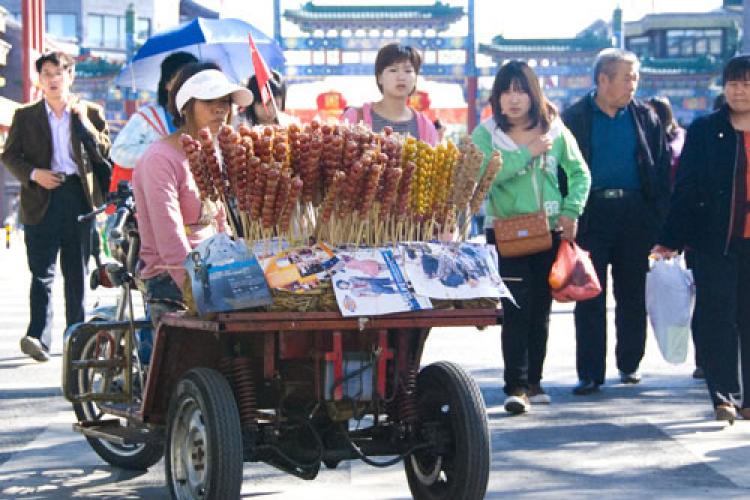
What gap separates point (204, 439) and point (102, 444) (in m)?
1.54

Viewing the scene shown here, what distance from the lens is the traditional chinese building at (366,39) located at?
2749 inches

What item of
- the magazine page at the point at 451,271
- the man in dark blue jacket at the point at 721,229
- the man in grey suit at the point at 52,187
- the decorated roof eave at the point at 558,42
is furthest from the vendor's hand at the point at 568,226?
the decorated roof eave at the point at 558,42

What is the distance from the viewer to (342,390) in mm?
5016

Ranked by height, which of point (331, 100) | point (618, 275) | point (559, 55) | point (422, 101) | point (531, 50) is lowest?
point (618, 275)

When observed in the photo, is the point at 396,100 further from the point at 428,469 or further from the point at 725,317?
the point at 428,469

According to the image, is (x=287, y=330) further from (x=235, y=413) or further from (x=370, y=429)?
(x=370, y=429)

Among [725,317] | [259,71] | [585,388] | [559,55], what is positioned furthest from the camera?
[559,55]

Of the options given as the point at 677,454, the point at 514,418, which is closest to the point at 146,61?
the point at 514,418

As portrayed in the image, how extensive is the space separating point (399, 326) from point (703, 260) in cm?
309

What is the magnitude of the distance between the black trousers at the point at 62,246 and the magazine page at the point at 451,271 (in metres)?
5.04

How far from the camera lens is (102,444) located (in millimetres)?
6273

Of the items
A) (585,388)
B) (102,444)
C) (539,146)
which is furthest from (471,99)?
(102,444)

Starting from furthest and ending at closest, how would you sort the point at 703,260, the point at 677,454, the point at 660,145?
1. the point at 660,145
2. the point at 703,260
3. the point at 677,454

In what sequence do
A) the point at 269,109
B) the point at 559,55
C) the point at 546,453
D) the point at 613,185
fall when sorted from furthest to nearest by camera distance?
1. the point at 559,55
2. the point at 613,185
3. the point at 269,109
4. the point at 546,453
